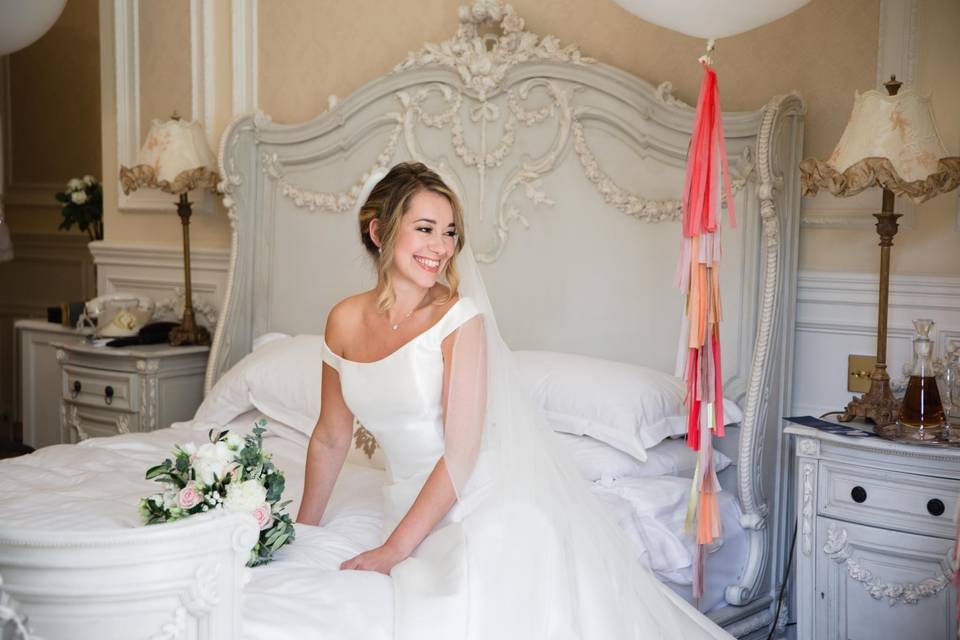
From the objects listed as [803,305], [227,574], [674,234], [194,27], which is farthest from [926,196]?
[194,27]

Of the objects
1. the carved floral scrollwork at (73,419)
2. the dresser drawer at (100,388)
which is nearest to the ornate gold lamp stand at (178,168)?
the dresser drawer at (100,388)

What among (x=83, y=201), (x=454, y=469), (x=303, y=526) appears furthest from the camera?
(x=83, y=201)

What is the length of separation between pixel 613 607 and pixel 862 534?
2.73ft

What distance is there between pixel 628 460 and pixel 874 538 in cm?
66

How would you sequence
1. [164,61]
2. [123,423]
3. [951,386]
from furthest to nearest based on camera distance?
[164,61], [123,423], [951,386]

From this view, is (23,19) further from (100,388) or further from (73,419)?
(73,419)

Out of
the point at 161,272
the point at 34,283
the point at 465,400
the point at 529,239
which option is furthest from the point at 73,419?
the point at 34,283

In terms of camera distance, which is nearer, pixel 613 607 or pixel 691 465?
pixel 613 607

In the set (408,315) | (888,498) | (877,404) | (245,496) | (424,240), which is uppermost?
(424,240)

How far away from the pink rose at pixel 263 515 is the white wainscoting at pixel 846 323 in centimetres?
172

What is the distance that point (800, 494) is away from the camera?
8.56ft

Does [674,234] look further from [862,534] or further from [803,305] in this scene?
[862,534]

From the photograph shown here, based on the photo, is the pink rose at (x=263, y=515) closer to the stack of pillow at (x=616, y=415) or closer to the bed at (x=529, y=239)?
the bed at (x=529, y=239)

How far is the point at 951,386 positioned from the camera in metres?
2.60
